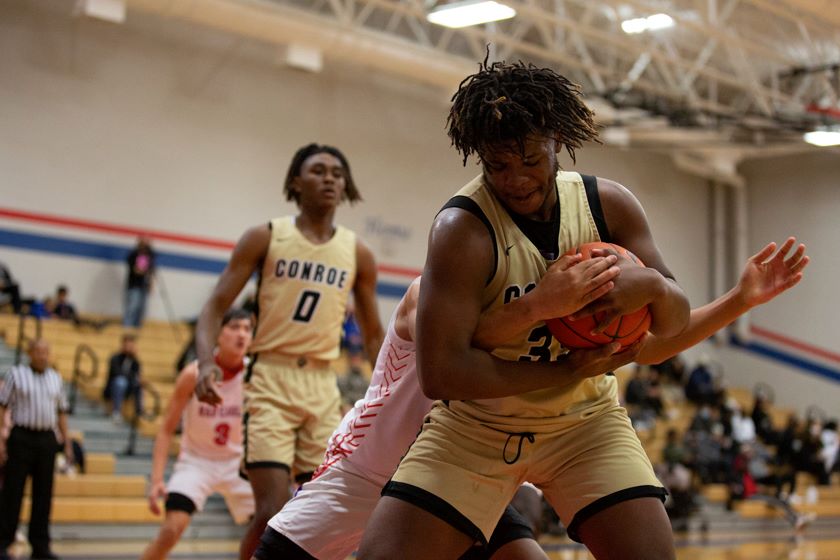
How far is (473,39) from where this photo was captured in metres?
17.7

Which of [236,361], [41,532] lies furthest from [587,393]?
[41,532]

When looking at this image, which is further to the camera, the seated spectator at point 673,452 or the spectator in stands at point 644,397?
the spectator in stands at point 644,397

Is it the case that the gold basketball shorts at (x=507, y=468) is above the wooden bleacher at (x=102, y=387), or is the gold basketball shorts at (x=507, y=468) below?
above

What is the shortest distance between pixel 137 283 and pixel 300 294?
11747 millimetres

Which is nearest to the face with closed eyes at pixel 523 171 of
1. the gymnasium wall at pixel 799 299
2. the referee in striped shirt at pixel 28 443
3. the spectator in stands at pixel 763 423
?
the referee in striped shirt at pixel 28 443

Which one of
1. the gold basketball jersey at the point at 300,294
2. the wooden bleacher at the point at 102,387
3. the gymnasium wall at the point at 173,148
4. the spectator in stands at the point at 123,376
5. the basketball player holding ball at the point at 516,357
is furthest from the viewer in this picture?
the gymnasium wall at the point at 173,148

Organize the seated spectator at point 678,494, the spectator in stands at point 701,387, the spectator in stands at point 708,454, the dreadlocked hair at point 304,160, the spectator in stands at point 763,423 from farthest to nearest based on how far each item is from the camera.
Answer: the spectator in stands at point 701,387, the spectator in stands at point 763,423, the spectator in stands at point 708,454, the seated spectator at point 678,494, the dreadlocked hair at point 304,160

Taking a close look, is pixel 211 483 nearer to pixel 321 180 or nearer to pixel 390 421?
pixel 321 180

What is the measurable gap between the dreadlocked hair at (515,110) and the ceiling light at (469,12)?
9730 millimetres

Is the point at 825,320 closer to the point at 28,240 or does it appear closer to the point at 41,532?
the point at 28,240

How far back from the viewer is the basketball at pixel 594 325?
3027mm

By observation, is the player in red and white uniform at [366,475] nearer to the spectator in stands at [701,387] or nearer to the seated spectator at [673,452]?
the seated spectator at [673,452]

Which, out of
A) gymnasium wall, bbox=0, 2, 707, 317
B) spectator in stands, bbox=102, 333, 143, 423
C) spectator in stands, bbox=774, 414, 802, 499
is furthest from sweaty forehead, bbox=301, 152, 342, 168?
spectator in stands, bbox=774, 414, 802, 499

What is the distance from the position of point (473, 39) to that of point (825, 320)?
11486 millimetres
